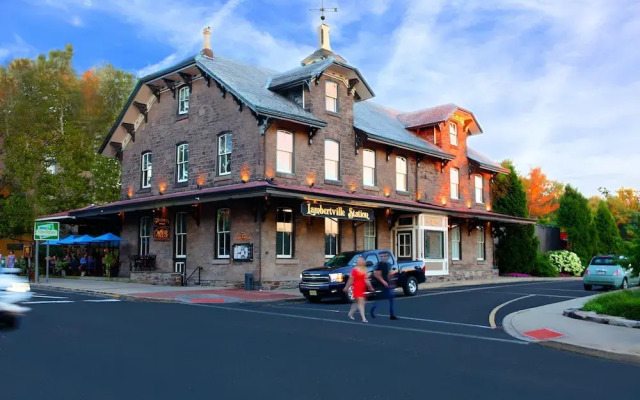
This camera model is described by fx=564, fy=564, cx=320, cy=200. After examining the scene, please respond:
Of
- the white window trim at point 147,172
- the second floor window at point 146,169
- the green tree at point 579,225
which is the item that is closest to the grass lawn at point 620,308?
the white window trim at point 147,172

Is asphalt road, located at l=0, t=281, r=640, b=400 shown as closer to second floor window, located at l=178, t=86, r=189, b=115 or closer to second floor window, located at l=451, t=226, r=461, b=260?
second floor window, located at l=178, t=86, r=189, b=115

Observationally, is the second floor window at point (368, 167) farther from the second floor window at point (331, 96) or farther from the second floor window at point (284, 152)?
the second floor window at point (284, 152)

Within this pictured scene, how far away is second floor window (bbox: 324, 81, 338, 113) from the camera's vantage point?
2770 cm

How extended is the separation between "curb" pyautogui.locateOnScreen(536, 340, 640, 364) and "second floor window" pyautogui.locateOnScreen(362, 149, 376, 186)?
60.7ft

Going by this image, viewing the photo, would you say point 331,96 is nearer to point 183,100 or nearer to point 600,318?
point 183,100

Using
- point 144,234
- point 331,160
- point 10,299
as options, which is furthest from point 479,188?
point 10,299

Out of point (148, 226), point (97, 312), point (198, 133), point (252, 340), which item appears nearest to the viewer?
point (252, 340)

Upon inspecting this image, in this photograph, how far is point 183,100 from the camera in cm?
2861

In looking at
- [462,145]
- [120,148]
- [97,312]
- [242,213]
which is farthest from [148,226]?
[462,145]

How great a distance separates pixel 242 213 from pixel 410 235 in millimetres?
10382

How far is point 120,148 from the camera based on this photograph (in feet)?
108

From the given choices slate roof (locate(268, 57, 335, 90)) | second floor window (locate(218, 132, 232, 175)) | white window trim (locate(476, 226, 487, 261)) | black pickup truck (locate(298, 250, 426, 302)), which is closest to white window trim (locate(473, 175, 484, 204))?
white window trim (locate(476, 226, 487, 261))

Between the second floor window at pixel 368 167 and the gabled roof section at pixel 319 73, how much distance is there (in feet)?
10.3

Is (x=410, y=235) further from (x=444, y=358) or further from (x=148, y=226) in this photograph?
(x=444, y=358)
